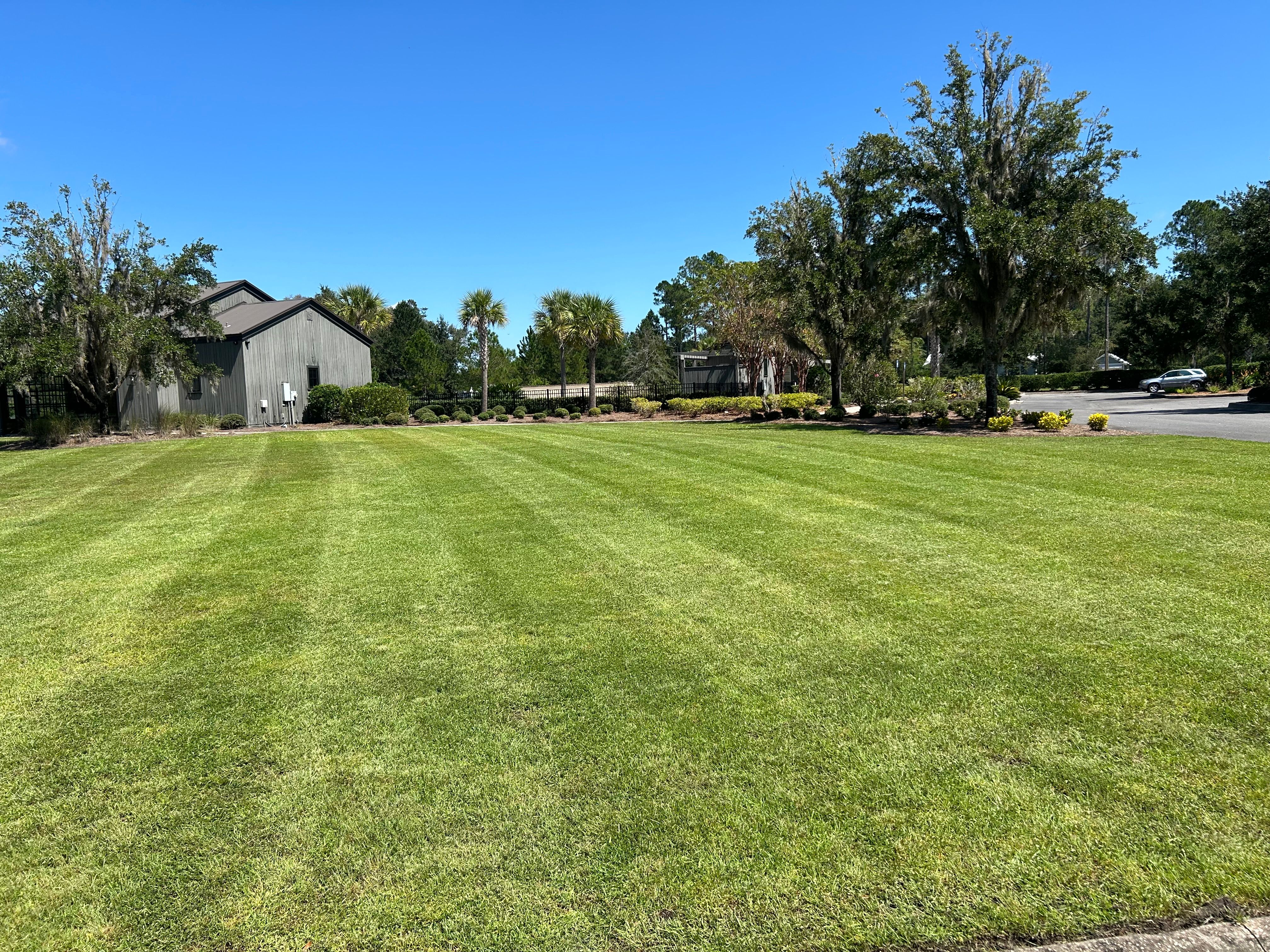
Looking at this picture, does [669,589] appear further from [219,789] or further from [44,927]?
[44,927]

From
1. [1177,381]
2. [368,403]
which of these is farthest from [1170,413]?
[368,403]

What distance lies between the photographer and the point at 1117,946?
2170 millimetres

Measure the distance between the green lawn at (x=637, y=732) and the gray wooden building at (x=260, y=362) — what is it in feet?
75.0

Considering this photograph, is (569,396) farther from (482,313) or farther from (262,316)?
(262,316)

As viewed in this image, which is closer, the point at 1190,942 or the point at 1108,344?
the point at 1190,942

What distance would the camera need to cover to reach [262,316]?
29953 millimetres

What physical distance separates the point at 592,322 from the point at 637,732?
3780 cm

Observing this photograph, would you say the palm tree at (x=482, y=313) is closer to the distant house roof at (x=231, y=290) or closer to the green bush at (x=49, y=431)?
the distant house roof at (x=231, y=290)

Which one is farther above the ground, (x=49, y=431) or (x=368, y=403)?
(x=368, y=403)

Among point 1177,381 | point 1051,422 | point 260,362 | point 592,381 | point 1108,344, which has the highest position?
point 1108,344

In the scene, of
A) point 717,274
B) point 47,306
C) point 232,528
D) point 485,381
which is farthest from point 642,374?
point 232,528

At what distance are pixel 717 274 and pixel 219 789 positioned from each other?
37.6m

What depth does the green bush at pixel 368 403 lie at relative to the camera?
2900 cm

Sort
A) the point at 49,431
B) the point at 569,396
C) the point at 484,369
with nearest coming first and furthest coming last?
1. the point at 49,431
2. the point at 484,369
3. the point at 569,396
